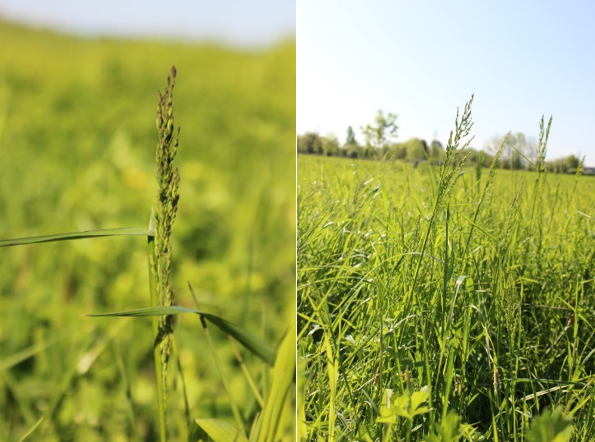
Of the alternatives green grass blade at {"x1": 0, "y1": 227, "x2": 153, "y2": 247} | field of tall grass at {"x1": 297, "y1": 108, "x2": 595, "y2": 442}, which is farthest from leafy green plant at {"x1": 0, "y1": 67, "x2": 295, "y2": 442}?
field of tall grass at {"x1": 297, "y1": 108, "x2": 595, "y2": 442}

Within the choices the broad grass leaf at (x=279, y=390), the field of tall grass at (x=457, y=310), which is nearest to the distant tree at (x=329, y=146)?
the field of tall grass at (x=457, y=310)

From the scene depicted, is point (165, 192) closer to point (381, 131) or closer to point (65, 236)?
point (65, 236)

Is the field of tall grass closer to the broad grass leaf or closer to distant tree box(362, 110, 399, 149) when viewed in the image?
distant tree box(362, 110, 399, 149)

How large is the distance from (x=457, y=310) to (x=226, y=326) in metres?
0.60

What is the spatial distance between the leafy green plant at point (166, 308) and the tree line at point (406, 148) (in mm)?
589

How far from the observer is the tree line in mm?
1211

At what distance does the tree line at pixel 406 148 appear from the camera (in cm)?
121

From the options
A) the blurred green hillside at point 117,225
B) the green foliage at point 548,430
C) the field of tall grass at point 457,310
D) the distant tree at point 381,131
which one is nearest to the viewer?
the green foliage at point 548,430

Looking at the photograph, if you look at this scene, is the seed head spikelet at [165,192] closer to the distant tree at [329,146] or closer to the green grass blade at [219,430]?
the green grass blade at [219,430]

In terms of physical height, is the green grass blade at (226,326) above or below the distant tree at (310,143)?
below

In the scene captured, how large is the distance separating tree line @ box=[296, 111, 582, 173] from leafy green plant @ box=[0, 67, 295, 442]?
589mm

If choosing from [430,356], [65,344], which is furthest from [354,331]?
[65,344]

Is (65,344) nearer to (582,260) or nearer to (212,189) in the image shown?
(212,189)

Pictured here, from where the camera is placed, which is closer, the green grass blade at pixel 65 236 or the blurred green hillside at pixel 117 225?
the green grass blade at pixel 65 236
